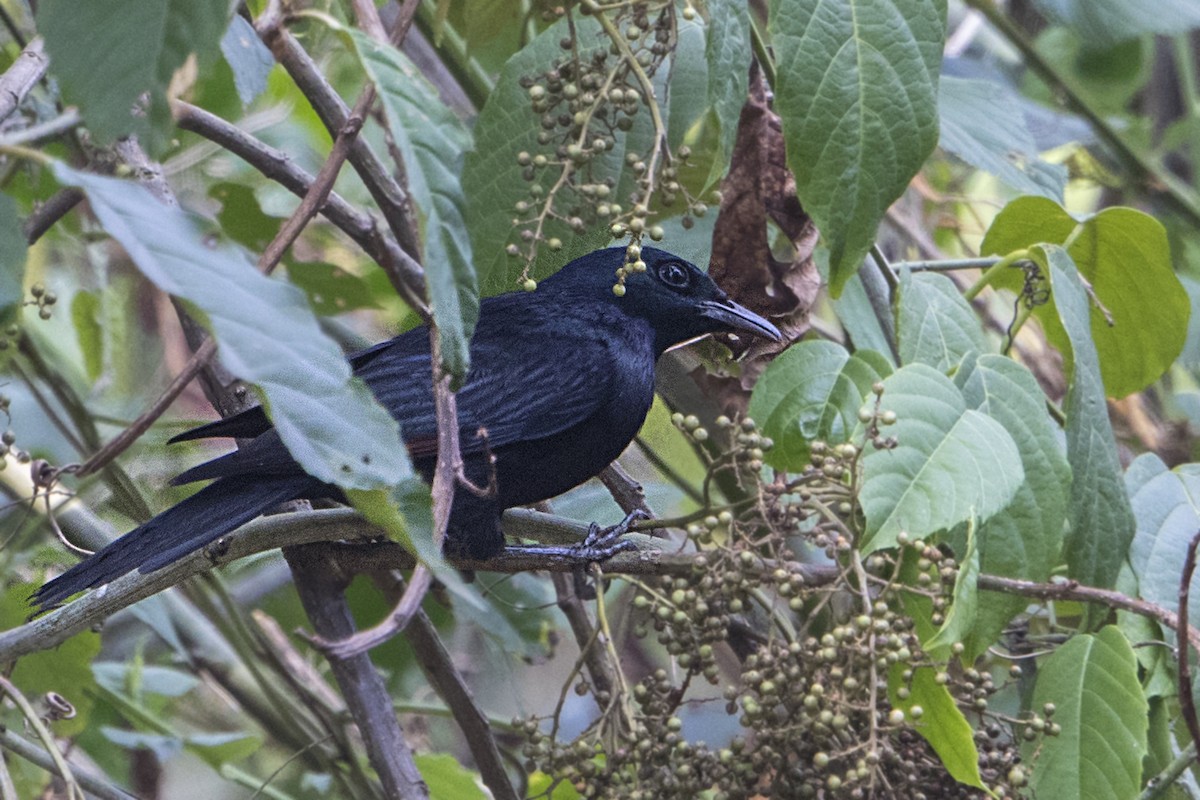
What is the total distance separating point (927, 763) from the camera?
2.17m

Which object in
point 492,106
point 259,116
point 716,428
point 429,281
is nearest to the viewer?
point 429,281

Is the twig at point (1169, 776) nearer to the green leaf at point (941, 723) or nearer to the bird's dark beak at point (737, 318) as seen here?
the green leaf at point (941, 723)

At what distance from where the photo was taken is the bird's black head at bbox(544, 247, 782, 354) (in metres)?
2.96

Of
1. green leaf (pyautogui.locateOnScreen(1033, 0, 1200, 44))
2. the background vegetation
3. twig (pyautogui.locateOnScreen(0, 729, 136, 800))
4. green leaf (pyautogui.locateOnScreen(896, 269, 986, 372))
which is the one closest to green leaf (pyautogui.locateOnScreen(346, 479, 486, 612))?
the background vegetation

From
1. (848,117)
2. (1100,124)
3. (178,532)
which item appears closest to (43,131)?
(178,532)

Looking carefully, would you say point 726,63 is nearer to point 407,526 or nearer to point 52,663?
point 407,526

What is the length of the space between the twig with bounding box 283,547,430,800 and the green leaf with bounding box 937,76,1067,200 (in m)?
1.81

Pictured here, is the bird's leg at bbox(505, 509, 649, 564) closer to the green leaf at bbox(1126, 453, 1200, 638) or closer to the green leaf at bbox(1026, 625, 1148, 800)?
the green leaf at bbox(1026, 625, 1148, 800)

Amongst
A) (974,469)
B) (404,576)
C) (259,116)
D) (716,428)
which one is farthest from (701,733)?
(259,116)

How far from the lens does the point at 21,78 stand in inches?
78.7

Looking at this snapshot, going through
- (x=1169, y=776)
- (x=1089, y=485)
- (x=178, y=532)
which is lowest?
(x=1169, y=776)

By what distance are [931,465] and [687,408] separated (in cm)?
105

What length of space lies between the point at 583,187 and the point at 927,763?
44.7 inches

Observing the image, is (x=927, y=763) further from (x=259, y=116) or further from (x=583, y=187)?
(x=259, y=116)
